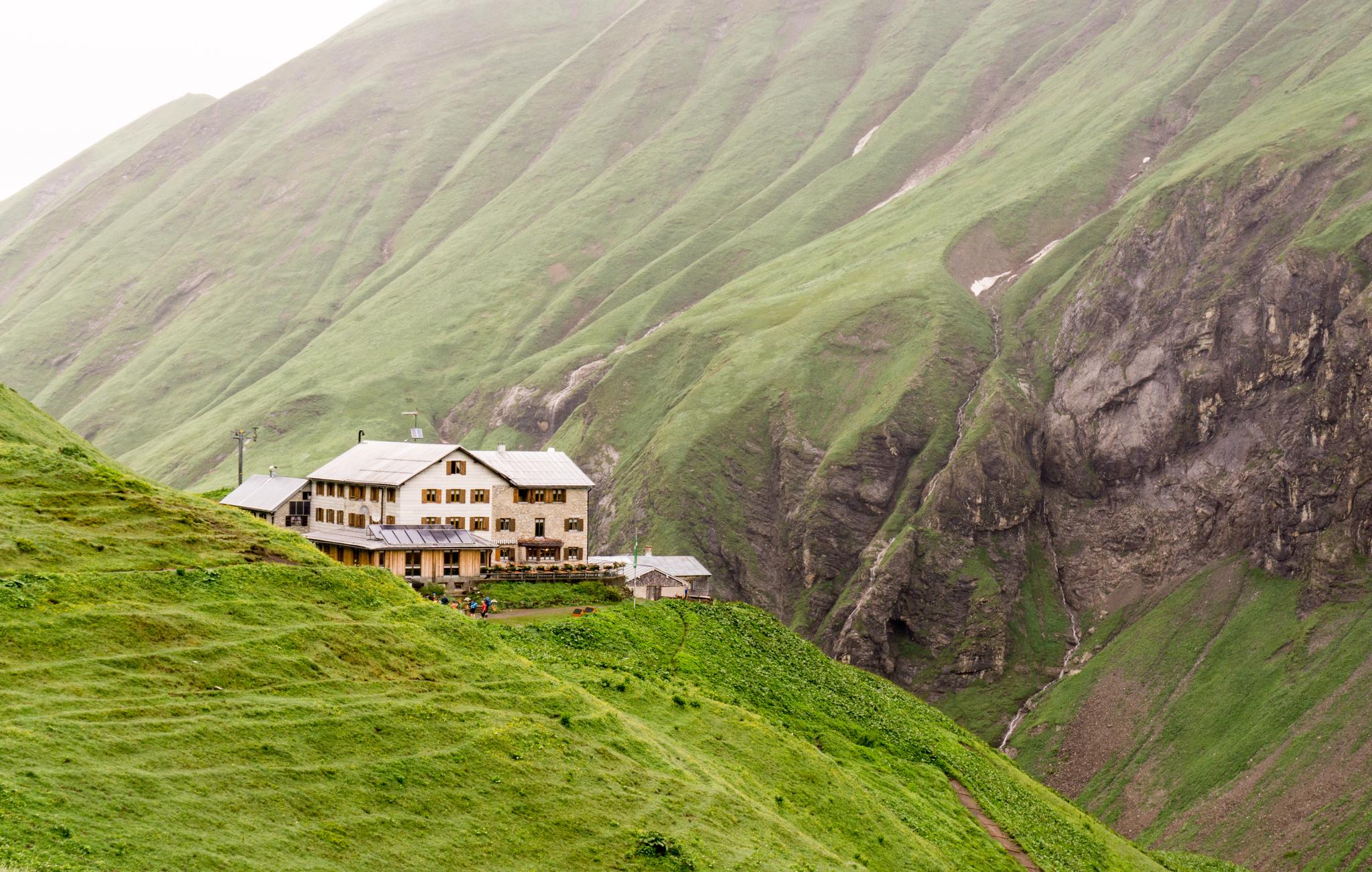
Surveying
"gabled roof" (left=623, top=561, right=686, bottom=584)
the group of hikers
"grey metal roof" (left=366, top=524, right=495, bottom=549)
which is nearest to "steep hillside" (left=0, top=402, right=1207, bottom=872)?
the group of hikers

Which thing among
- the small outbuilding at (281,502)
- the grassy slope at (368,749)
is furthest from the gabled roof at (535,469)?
the grassy slope at (368,749)

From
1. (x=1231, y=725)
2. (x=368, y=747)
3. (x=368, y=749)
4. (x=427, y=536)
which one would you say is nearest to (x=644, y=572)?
(x=427, y=536)

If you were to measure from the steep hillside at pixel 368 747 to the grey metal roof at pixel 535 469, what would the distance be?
43.2m

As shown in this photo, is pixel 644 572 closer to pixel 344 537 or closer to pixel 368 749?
pixel 344 537

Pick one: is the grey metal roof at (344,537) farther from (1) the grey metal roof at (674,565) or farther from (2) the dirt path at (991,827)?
(1) the grey metal roof at (674,565)

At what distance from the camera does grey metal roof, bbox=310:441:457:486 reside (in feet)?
343

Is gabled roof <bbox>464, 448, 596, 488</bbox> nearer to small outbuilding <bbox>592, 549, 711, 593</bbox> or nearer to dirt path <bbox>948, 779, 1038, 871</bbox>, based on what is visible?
small outbuilding <bbox>592, 549, 711, 593</bbox>

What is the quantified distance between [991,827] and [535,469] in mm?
58141

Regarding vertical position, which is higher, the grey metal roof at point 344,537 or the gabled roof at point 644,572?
the grey metal roof at point 344,537

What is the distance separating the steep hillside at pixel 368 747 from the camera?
36.7 metres

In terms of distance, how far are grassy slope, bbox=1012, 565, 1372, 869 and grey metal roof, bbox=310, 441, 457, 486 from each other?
4107 inches

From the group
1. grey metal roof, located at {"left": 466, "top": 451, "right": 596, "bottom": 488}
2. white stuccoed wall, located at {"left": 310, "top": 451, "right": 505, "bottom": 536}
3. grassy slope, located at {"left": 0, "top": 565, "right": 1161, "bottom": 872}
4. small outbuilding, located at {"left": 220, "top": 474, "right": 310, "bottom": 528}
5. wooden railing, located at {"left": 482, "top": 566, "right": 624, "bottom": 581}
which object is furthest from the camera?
small outbuilding, located at {"left": 220, "top": 474, "right": 310, "bottom": 528}

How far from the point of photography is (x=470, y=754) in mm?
44969

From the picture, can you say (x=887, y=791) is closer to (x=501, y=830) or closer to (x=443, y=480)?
(x=501, y=830)
